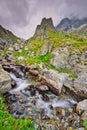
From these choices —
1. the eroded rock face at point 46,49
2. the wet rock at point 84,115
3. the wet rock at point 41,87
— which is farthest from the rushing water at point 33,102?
the eroded rock face at point 46,49

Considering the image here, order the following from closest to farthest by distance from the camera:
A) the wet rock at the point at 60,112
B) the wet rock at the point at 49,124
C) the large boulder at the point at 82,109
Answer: the wet rock at the point at 49,124 < the large boulder at the point at 82,109 < the wet rock at the point at 60,112

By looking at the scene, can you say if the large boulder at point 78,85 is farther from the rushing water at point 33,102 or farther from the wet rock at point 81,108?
the wet rock at point 81,108

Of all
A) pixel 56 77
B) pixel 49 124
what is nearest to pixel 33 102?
pixel 49 124

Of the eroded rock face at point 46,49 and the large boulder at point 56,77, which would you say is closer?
the large boulder at point 56,77

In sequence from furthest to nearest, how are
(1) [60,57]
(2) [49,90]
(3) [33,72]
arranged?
(1) [60,57] < (3) [33,72] < (2) [49,90]

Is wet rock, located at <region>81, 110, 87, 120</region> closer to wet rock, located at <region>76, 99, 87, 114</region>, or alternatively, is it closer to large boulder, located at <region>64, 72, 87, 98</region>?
wet rock, located at <region>76, 99, 87, 114</region>

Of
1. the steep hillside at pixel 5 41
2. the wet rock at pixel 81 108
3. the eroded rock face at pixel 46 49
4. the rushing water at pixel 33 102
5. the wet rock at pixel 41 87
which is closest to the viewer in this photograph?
the rushing water at pixel 33 102

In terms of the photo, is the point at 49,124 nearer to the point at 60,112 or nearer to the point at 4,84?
the point at 60,112

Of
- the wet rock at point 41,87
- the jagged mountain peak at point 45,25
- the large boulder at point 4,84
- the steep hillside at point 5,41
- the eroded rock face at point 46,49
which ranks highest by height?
the jagged mountain peak at point 45,25

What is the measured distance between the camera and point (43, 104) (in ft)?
112

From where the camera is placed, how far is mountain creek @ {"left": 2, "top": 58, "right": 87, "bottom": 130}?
27.6 meters

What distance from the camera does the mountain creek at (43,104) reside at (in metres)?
27.6

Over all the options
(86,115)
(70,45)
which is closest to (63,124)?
(86,115)

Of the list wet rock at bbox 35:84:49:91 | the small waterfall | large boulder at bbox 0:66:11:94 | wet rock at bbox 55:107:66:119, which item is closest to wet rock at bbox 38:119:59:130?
wet rock at bbox 55:107:66:119
